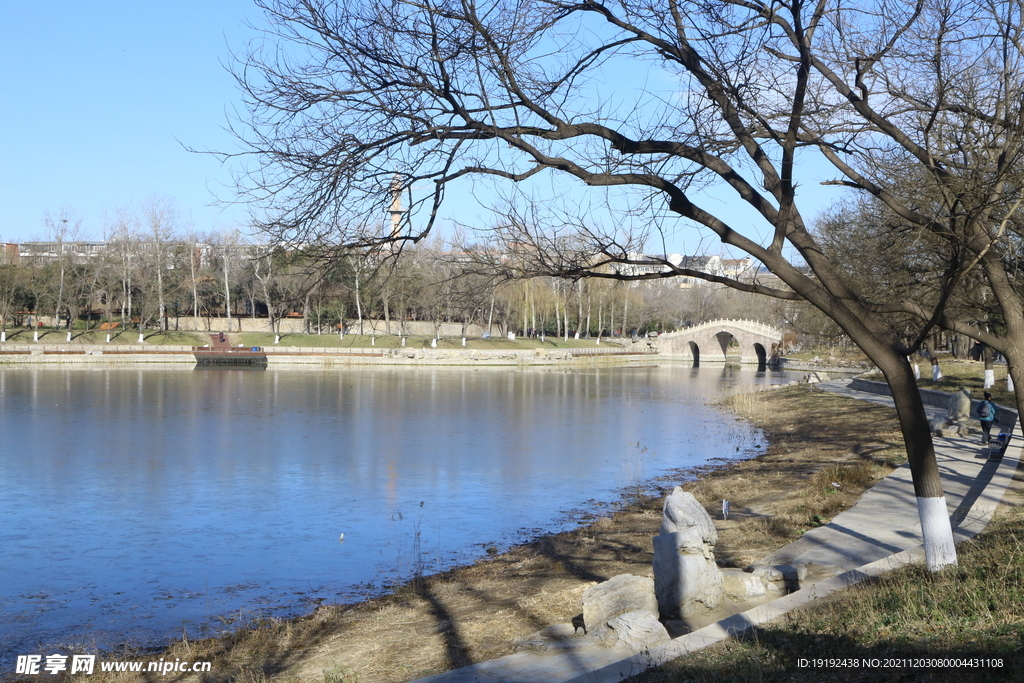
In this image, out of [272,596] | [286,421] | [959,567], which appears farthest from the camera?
[286,421]

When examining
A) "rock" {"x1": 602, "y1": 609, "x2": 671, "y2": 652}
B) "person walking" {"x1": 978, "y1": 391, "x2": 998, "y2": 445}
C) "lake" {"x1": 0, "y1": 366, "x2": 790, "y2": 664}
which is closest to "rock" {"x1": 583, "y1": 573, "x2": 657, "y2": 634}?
"rock" {"x1": 602, "y1": 609, "x2": 671, "y2": 652}

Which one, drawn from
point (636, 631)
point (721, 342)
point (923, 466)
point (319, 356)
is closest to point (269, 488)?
point (636, 631)

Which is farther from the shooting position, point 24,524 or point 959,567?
point 24,524

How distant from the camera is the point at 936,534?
7.36 metres

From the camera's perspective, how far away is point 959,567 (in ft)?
23.3

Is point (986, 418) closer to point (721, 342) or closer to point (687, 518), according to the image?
point (687, 518)

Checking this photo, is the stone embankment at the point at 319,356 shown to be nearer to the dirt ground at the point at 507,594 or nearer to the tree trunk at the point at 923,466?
the dirt ground at the point at 507,594

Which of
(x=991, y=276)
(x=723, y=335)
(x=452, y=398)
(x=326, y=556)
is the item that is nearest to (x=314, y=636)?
(x=326, y=556)

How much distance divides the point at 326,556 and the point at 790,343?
233 feet

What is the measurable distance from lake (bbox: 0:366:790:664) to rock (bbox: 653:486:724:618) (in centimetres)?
487

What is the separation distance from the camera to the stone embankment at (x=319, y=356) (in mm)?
55344

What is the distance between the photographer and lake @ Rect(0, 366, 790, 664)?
1116 cm

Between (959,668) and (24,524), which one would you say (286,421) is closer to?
(24,524)

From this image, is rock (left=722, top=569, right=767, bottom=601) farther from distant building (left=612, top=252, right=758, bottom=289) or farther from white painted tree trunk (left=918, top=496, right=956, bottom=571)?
distant building (left=612, top=252, right=758, bottom=289)
